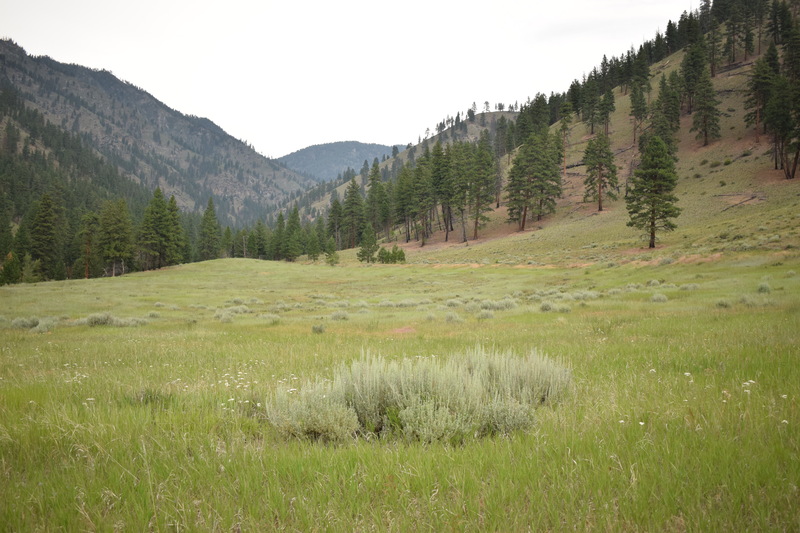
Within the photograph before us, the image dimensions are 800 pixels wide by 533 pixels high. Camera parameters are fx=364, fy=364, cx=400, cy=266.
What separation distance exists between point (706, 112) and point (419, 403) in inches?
3992

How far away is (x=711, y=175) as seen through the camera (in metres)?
66.8

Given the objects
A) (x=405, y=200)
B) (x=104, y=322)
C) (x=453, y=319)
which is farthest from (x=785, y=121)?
(x=104, y=322)

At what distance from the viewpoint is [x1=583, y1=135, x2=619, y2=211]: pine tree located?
69.2 metres

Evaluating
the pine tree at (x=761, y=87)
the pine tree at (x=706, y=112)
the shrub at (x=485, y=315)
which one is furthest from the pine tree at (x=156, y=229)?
the pine tree at (x=761, y=87)

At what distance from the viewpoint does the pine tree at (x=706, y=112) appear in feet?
245

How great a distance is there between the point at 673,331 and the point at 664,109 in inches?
3774

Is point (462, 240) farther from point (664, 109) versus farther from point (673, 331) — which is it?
point (673, 331)

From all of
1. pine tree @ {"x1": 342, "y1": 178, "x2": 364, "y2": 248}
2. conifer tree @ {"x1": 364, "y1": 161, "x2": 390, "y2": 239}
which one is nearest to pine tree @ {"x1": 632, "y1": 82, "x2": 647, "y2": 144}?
conifer tree @ {"x1": 364, "y1": 161, "x2": 390, "y2": 239}

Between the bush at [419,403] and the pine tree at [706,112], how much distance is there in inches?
3879

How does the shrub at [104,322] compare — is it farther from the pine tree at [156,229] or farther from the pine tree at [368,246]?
the pine tree at [156,229]

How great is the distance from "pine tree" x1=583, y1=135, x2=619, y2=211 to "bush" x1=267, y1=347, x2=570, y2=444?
7592 cm

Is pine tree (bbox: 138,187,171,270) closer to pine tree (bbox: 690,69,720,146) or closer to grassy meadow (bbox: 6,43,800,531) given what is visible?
grassy meadow (bbox: 6,43,800,531)

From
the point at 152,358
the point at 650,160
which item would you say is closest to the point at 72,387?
the point at 152,358

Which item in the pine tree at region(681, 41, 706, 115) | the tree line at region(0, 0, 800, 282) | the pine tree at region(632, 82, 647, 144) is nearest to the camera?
the tree line at region(0, 0, 800, 282)
